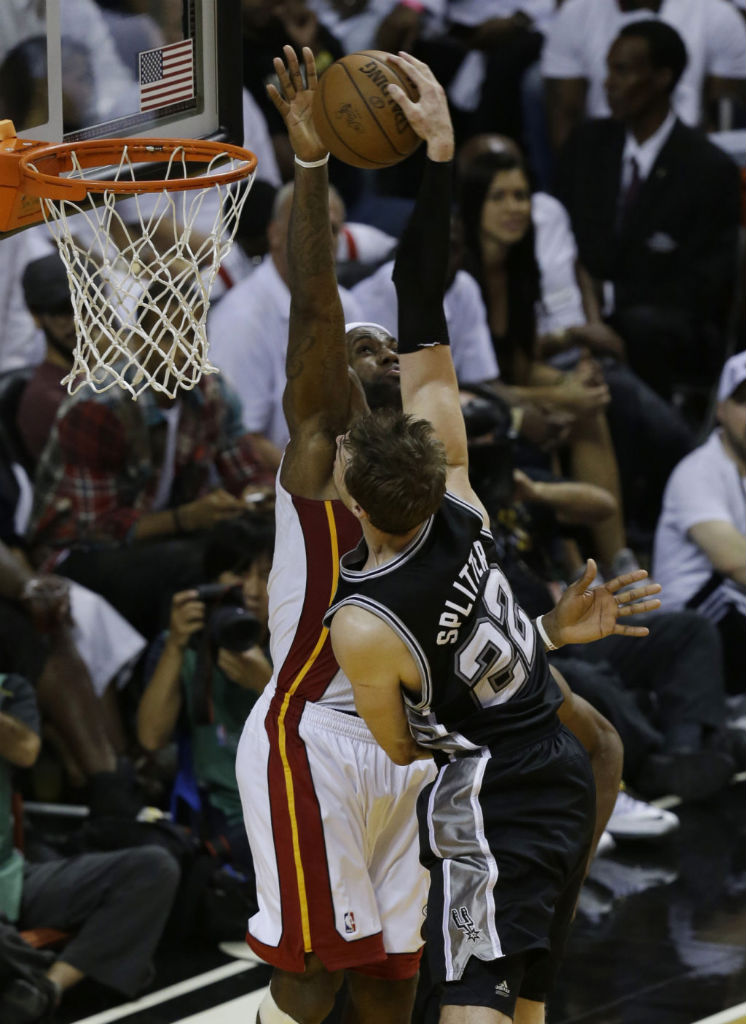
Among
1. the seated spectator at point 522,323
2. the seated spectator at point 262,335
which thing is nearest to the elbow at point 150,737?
the seated spectator at point 262,335

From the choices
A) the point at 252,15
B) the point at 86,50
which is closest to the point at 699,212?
the point at 252,15

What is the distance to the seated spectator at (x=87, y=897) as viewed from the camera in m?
4.84

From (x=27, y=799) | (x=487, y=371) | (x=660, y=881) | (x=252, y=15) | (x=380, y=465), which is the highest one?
(x=252, y=15)

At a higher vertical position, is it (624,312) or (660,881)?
(624,312)

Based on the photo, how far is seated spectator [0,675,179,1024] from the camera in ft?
15.9

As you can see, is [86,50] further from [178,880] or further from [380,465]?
[178,880]

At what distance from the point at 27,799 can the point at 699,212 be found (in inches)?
A: 192

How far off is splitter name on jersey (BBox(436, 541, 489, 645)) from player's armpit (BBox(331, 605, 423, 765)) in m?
0.10

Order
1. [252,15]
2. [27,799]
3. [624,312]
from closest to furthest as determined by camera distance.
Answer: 1. [27,799]
2. [252,15]
3. [624,312]

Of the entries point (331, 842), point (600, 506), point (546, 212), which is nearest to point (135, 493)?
point (600, 506)

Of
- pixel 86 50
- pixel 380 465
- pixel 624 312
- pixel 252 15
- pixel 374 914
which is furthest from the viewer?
pixel 624 312

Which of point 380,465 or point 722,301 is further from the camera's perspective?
point 722,301

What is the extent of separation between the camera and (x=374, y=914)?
3752 mm

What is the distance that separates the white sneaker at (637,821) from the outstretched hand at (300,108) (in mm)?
3331
